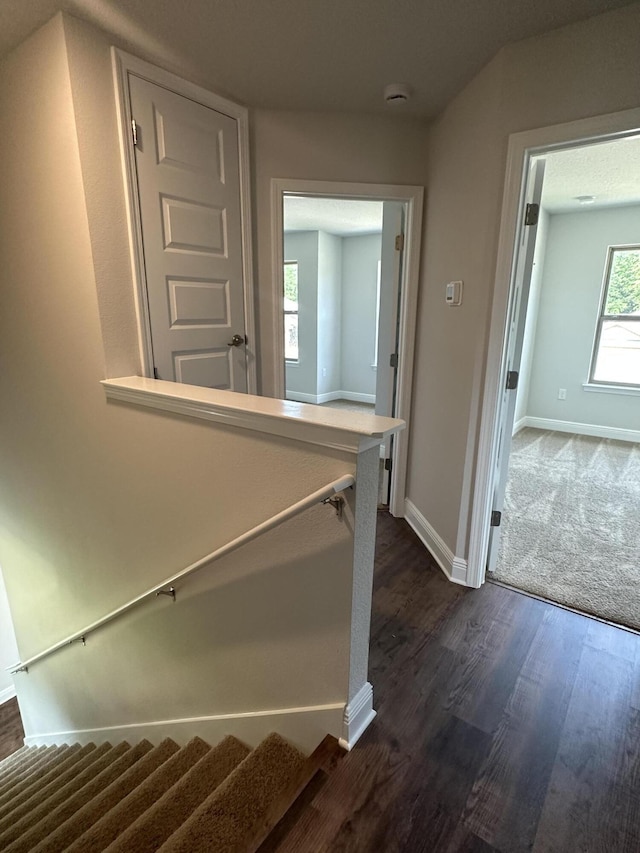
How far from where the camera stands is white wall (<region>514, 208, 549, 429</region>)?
15.8ft

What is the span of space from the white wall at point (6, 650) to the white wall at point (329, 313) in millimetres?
4529

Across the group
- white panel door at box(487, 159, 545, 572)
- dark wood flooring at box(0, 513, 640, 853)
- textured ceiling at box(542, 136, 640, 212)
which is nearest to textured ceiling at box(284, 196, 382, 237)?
textured ceiling at box(542, 136, 640, 212)

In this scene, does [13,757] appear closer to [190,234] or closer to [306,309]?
[190,234]

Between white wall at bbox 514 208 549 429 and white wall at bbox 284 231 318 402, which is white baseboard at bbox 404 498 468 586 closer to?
white wall at bbox 514 208 549 429

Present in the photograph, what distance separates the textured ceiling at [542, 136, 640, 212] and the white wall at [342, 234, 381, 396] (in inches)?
96.5

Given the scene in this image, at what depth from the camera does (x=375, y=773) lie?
51.9 inches

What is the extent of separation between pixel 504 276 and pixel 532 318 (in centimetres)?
362

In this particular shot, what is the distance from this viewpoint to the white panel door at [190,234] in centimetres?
198

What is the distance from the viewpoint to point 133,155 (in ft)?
6.22

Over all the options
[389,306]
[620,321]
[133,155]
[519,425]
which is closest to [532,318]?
[620,321]

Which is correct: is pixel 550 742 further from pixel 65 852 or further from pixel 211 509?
pixel 65 852

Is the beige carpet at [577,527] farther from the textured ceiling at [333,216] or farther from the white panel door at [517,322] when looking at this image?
the textured ceiling at [333,216]

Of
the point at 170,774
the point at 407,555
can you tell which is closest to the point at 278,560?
the point at 170,774

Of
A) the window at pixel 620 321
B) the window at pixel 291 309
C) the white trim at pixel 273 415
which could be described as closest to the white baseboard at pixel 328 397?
the window at pixel 291 309
